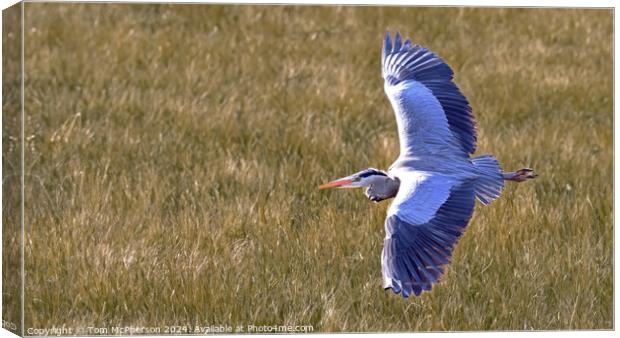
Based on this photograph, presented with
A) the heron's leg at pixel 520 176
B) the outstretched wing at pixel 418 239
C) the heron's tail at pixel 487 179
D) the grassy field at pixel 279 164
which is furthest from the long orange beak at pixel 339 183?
the heron's leg at pixel 520 176

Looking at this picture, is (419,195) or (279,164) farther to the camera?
(279,164)

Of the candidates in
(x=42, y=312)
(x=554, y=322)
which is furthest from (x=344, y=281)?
(x=42, y=312)

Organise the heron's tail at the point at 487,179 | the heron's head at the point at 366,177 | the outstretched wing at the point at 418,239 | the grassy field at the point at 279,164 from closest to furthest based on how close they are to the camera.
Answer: the outstretched wing at the point at 418,239 → the heron's head at the point at 366,177 → the heron's tail at the point at 487,179 → the grassy field at the point at 279,164

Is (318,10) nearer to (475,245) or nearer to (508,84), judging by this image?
(508,84)

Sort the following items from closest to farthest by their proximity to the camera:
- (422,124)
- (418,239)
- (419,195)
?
(418,239) < (419,195) < (422,124)

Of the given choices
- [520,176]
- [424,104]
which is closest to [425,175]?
[424,104]

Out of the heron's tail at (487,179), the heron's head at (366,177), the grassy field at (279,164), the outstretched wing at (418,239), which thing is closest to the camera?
the outstretched wing at (418,239)

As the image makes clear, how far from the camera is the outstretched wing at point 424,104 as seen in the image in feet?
18.8

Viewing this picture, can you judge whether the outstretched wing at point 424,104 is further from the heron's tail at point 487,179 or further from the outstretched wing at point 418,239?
the outstretched wing at point 418,239

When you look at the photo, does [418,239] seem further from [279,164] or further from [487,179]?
[279,164]

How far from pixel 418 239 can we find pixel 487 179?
0.78m

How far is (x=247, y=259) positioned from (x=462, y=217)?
1.23 m

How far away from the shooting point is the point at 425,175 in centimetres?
558

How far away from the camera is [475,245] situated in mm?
6164
